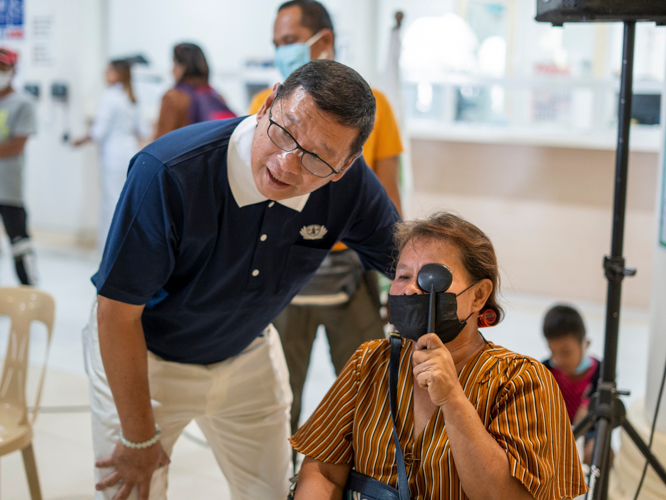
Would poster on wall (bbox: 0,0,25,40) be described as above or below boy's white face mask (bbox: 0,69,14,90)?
above

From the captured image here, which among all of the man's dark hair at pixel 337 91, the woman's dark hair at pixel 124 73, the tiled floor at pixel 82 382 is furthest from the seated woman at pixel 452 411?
the woman's dark hair at pixel 124 73

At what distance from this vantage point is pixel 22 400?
1952 mm

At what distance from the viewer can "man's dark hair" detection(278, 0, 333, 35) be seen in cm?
204

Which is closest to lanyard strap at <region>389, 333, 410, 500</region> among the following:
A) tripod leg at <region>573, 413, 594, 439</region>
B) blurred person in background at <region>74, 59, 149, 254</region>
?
tripod leg at <region>573, 413, 594, 439</region>

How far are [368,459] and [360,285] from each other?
3.29 feet

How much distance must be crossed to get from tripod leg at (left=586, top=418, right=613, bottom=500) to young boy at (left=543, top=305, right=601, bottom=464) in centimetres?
58

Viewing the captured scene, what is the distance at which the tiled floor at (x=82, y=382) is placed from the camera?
2398 millimetres

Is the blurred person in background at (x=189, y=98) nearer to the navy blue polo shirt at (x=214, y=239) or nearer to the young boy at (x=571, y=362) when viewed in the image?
the young boy at (x=571, y=362)

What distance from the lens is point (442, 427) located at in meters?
1.13

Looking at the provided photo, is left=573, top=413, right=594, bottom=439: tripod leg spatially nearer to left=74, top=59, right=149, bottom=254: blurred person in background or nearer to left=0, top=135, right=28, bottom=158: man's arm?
left=0, top=135, right=28, bottom=158: man's arm

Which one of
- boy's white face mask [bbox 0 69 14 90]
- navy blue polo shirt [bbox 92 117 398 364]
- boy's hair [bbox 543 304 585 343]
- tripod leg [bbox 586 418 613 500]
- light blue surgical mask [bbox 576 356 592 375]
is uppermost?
boy's white face mask [bbox 0 69 14 90]

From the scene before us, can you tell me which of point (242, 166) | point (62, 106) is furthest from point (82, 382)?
point (62, 106)

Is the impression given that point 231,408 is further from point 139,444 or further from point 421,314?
point 421,314

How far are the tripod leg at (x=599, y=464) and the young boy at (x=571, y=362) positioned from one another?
1.91 ft
